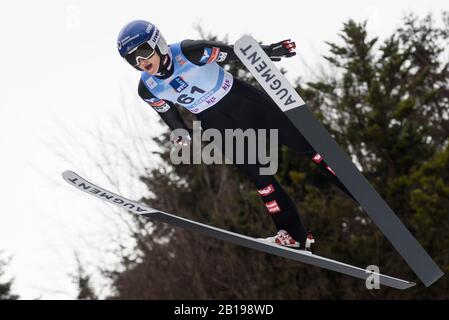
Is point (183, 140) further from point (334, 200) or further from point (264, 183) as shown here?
point (334, 200)

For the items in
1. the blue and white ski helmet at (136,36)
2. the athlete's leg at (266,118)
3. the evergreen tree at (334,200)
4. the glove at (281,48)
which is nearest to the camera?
the blue and white ski helmet at (136,36)

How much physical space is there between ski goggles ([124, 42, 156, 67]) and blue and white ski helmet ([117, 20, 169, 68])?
18 mm

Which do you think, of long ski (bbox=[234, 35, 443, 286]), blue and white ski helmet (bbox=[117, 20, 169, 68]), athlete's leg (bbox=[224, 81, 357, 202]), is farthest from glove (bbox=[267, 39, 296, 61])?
blue and white ski helmet (bbox=[117, 20, 169, 68])

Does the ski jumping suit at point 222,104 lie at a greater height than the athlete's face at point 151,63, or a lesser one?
lesser

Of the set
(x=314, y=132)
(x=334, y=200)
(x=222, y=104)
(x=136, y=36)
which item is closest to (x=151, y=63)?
(x=136, y=36)

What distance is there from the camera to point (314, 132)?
15.9 ft

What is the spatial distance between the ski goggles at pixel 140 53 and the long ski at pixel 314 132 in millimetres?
659

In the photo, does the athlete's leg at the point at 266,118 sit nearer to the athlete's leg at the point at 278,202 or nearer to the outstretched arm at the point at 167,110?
the athlete's leg at the point at 278,202

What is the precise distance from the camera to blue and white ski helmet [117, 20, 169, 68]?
15.9ft

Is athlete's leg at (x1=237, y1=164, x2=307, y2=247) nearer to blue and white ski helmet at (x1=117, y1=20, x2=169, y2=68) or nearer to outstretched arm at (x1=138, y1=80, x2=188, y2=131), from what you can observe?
outstretched arm at (x1=138, y1=80, x2=188, y2=131)

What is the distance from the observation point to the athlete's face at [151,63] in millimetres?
4961

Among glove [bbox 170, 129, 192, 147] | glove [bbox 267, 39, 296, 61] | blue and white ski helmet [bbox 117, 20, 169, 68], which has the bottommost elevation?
glove [bbox 170, 129, 192, 147]

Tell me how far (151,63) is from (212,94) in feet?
1.90

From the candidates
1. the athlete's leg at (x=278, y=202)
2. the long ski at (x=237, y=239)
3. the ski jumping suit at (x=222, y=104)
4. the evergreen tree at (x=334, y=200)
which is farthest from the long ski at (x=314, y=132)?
the evergreen tree at (x=334, y=200)
